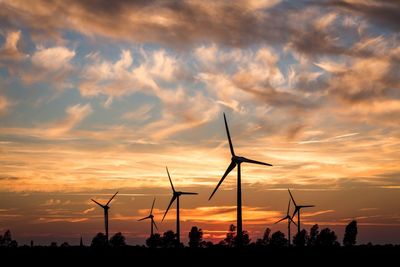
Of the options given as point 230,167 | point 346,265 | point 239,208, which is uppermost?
point 230,167

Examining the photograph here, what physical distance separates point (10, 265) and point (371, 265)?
57.1 m

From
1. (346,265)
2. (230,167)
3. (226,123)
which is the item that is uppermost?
(226,123)

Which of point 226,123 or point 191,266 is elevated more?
point 226,123

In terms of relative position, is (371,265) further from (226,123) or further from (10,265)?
(10,265)

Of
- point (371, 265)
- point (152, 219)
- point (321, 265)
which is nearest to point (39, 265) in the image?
point (321, 265)

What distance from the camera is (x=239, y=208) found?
75.4 metres

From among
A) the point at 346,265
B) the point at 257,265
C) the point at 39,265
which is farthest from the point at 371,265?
the point at 39,265

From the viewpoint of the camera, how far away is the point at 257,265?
307ft

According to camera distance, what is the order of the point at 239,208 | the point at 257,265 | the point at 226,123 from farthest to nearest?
the point at 257,265 → the point at 226,123 → the point at 239,208

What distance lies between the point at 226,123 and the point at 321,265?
2716 cm

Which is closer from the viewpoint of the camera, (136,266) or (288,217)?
(136,266)

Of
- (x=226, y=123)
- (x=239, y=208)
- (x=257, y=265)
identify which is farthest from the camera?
(x=257, y=265)

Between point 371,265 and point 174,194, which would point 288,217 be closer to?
point 174,194

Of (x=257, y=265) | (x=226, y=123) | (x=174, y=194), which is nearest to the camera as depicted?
(x=226, y=123)
